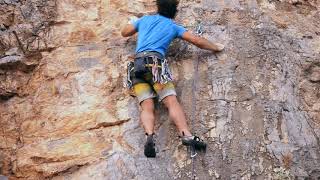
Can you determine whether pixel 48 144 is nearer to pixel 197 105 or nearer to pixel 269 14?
pixel 197 105

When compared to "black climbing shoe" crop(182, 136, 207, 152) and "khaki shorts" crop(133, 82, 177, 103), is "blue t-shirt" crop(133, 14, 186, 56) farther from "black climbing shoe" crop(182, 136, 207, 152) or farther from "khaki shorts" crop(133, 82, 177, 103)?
"black climbing shoe" crop(182, 136, 207, 152)

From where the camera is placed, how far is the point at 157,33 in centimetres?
705

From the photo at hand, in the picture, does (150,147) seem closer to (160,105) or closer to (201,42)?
(160,105)

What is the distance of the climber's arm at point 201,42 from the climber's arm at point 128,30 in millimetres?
661

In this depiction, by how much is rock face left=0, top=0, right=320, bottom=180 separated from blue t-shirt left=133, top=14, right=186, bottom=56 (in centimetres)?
48

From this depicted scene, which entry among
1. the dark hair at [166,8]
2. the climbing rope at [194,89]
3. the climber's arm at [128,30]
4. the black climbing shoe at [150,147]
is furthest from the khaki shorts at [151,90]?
the dark hair at [166,8]

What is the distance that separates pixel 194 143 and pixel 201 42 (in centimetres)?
137

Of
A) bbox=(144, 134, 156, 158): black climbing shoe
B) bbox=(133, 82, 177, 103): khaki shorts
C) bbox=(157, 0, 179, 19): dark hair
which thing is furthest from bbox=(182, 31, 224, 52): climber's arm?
bbox=(144, 134, 156, 158): black climbing shoe

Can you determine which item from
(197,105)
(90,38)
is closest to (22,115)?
(90,38)

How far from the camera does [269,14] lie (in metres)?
8.15

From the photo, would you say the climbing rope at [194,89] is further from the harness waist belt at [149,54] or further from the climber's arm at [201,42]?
the harness waist belt at [149,54]

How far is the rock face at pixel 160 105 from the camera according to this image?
674 cm

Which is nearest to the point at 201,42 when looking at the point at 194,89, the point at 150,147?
the point at 194,89

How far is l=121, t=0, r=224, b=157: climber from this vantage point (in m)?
6.69
